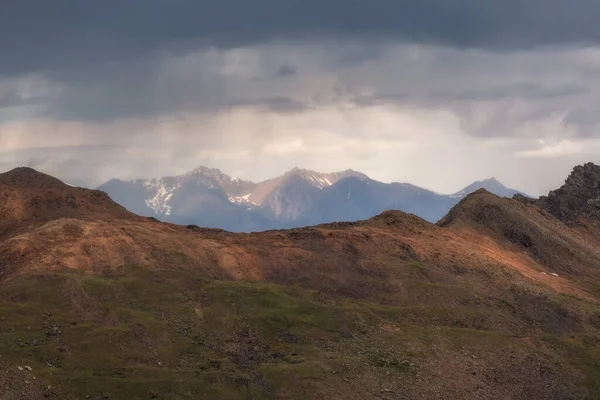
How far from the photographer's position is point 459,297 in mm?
120250

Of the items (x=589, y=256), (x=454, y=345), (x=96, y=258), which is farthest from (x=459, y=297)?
(x=589, y=256)

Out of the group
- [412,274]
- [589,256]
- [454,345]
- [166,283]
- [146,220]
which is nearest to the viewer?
[454,345]

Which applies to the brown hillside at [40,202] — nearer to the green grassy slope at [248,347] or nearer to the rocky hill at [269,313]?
the rocky hill at [269,313]

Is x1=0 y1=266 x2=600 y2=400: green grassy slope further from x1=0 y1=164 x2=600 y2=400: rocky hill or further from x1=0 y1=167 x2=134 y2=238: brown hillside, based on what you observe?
x1=0 y1=167 x2=134 y2=238: brown hillside

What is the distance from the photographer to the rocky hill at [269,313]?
8262 centimetres

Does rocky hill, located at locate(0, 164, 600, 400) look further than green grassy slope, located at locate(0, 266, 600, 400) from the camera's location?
Yes

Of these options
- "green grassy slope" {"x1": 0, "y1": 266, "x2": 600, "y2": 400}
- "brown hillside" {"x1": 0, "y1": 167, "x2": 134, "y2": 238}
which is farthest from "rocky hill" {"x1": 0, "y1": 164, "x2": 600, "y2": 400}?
"brown hillside" {"x1": 0, "y1": 167, "x2": 134, "y2": 238}

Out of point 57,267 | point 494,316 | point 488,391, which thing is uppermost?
point 57,267

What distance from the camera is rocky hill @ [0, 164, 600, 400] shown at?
8262 centimetres

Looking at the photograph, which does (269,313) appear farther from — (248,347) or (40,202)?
(40,202)

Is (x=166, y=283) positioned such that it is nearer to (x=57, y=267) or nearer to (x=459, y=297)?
(x=57, y=267)

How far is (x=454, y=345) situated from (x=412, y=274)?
27.5 m

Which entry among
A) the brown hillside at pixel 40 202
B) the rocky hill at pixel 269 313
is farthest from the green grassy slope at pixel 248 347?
the brown hillside at pixel 40 202

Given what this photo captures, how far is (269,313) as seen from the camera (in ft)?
336
